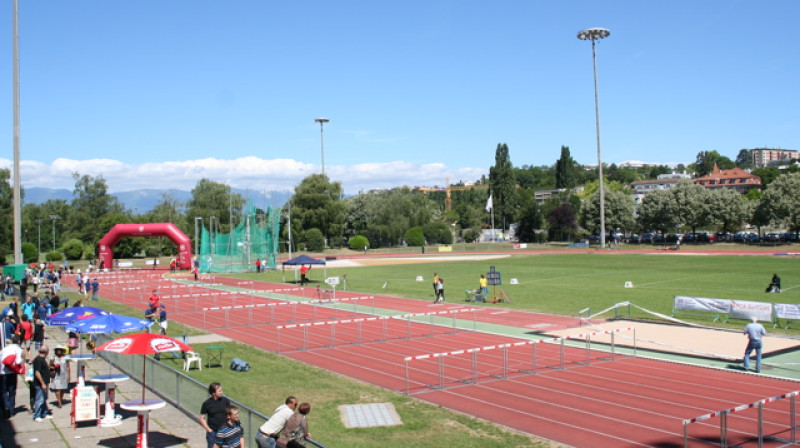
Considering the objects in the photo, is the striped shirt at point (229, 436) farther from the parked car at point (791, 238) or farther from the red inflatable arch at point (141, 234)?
the parked car at point (791, 238)

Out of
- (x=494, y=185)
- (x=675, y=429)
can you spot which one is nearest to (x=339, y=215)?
(x=494, y=185)

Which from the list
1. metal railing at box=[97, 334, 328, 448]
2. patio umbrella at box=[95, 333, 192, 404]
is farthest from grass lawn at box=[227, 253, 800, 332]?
patio umbrella at box=[95, 333, 192, 404]

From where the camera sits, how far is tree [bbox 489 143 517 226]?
401ft

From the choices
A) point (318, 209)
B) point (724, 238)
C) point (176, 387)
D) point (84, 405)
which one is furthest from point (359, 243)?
point (84, 405)

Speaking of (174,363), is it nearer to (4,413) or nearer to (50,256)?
(4,413)

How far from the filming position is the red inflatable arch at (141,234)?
63.1m

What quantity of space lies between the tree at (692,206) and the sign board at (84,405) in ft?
299

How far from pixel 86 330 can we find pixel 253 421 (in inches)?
256

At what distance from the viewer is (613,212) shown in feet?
325

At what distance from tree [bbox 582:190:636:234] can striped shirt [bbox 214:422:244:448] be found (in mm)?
94570

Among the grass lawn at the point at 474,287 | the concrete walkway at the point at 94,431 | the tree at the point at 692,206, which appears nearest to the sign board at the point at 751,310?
the grass lawn at the point at 474,287

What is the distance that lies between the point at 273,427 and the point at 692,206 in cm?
9222

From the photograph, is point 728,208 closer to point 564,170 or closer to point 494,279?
point 494,279

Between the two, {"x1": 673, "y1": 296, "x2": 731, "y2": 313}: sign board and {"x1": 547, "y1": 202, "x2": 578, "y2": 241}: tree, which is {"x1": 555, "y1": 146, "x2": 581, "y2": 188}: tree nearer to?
{"x1": 547, "y1": 202, "x2": 578, "y2": 241}: tree
